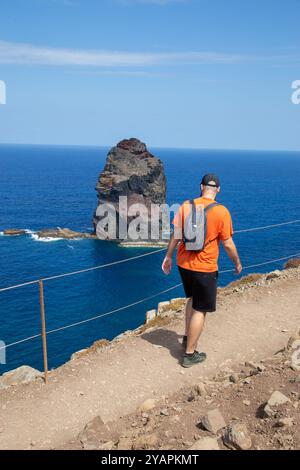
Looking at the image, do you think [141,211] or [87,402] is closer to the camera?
[87,402]

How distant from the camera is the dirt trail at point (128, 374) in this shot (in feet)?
19.9

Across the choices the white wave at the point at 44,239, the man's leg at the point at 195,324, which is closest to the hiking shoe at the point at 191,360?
the man's leg at the point at 195,324

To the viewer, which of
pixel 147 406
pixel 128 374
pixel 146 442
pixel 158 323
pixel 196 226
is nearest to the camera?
pixel 146 442

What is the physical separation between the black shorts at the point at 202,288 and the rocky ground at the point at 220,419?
1154mm

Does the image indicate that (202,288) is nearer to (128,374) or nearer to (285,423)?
(128,374)

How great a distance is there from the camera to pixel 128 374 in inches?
285

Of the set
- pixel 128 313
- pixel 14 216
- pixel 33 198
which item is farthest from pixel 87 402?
pixel 33 198

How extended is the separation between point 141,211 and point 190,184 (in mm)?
75372

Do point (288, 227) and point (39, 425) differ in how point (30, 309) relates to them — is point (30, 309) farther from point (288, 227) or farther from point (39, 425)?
point (288, 227)

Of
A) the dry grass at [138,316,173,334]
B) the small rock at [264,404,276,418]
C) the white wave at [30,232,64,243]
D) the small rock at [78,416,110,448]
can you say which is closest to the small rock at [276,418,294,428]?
the small rock at [264,404,276,418]

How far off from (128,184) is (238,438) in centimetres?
8417

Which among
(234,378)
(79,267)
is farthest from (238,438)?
(79,267)

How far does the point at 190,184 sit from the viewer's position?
16062 cm
